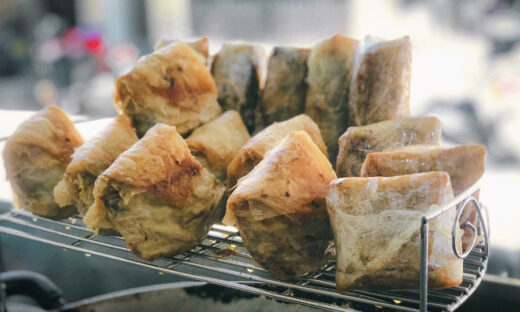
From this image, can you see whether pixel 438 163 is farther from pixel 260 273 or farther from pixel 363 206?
pixel 260 273

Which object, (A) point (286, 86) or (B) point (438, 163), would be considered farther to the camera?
(A) point (286, 86)

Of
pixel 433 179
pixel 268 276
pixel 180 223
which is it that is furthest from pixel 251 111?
pixel 433 179

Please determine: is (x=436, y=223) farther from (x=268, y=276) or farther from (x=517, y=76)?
(x=517, y=76)

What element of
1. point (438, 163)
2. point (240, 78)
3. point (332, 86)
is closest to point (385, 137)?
point (438, 163)

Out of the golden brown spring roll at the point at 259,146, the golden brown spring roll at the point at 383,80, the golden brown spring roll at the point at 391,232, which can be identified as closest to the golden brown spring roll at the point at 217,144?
the golden brown spring roll at the point at 259,146

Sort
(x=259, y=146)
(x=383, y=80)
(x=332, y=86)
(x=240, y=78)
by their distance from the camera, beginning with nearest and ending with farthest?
(x=259, y=146), (x=383, y=80), (x=332, y=86), (x=240, y=78)

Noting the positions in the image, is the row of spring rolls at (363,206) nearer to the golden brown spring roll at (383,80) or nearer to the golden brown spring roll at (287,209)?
the golden brown spring roll at (287,209)

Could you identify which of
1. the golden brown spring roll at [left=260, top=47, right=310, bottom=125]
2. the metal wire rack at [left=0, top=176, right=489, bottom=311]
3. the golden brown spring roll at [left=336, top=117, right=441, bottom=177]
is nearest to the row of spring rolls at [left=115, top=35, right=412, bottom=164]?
the golden brown spring roll at [left=260, top=47, right=310, bottom=125]

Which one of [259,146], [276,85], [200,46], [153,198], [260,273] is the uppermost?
[200,46]

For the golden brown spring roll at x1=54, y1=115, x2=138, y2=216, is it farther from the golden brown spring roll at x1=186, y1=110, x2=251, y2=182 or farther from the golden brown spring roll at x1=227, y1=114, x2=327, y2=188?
the golden brown spring roll at x1=227, y1=114, x2=327, y2=188
